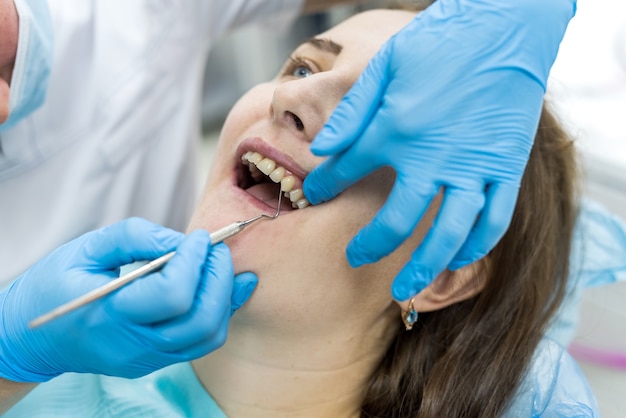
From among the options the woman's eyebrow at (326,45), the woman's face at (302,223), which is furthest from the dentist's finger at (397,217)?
the woman's eyebrow at (326,45)

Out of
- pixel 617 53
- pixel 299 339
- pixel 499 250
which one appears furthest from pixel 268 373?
pixel 617 53

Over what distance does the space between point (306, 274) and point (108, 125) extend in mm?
700

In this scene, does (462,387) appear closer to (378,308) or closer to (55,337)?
(378,308)

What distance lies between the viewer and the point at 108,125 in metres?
1.48

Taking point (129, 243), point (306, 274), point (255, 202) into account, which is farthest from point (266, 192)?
point (129, 243)

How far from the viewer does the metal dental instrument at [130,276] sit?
744 millimetres

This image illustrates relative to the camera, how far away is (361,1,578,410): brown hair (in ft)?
3.96

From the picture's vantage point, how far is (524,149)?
974 millimetres

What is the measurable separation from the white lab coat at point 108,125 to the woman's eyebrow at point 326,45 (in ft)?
1.71

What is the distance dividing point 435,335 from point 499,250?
211 mm

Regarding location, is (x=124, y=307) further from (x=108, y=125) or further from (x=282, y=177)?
(x=108, y=125)

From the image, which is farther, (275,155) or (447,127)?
(275,155)

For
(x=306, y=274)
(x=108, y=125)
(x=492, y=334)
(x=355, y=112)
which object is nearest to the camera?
(x=355, y=112)

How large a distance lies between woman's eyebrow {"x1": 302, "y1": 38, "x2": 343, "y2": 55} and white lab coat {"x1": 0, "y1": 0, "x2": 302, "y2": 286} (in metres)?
0.52
